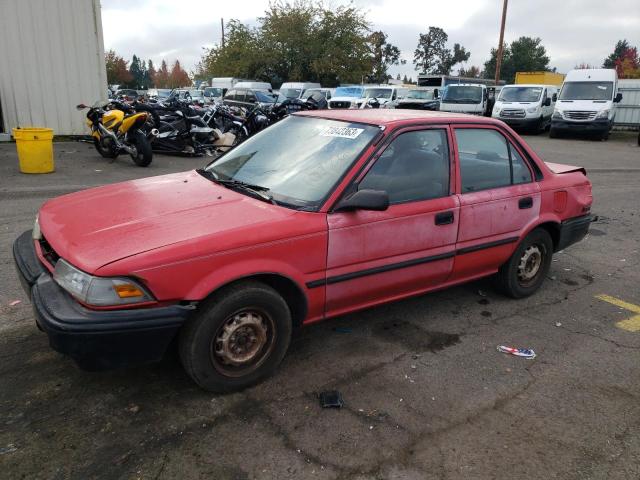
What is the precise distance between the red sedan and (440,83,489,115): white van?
20.2 meters

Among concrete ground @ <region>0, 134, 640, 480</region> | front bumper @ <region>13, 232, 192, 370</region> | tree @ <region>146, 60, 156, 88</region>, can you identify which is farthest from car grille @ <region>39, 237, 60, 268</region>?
tree @ <region>146, 60, 156, 88</region>

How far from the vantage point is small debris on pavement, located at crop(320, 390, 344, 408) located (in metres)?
2.86

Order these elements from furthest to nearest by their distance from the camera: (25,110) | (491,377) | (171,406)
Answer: (25,110)
(491,377)
(171,406)

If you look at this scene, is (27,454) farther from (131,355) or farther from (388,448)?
(388,448)

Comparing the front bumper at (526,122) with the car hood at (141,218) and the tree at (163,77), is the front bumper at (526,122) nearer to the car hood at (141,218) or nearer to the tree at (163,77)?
the car hood at (141,218)

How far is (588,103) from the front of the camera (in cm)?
1973

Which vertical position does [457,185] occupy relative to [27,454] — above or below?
above

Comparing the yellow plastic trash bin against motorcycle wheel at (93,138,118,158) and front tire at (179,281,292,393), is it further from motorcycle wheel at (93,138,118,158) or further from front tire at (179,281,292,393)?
front tire at (179,281,292,393)

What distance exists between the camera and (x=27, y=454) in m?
2.41

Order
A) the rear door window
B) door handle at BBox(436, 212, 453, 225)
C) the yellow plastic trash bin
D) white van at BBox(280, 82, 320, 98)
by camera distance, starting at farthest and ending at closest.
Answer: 1. white van at BBox(280, 82, 320, 98)
2. the yellow plastic trash bin
3. the rear door window
4. door handle at BBox(436, 212, 453, 225)

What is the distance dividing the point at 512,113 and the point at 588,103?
9.68ft

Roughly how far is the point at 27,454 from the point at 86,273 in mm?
871

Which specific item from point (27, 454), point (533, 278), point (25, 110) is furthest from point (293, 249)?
point (25, 110)

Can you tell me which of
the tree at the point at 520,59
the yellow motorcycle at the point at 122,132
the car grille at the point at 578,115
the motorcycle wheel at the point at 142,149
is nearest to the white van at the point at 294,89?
the car grille at the point at 578,115
